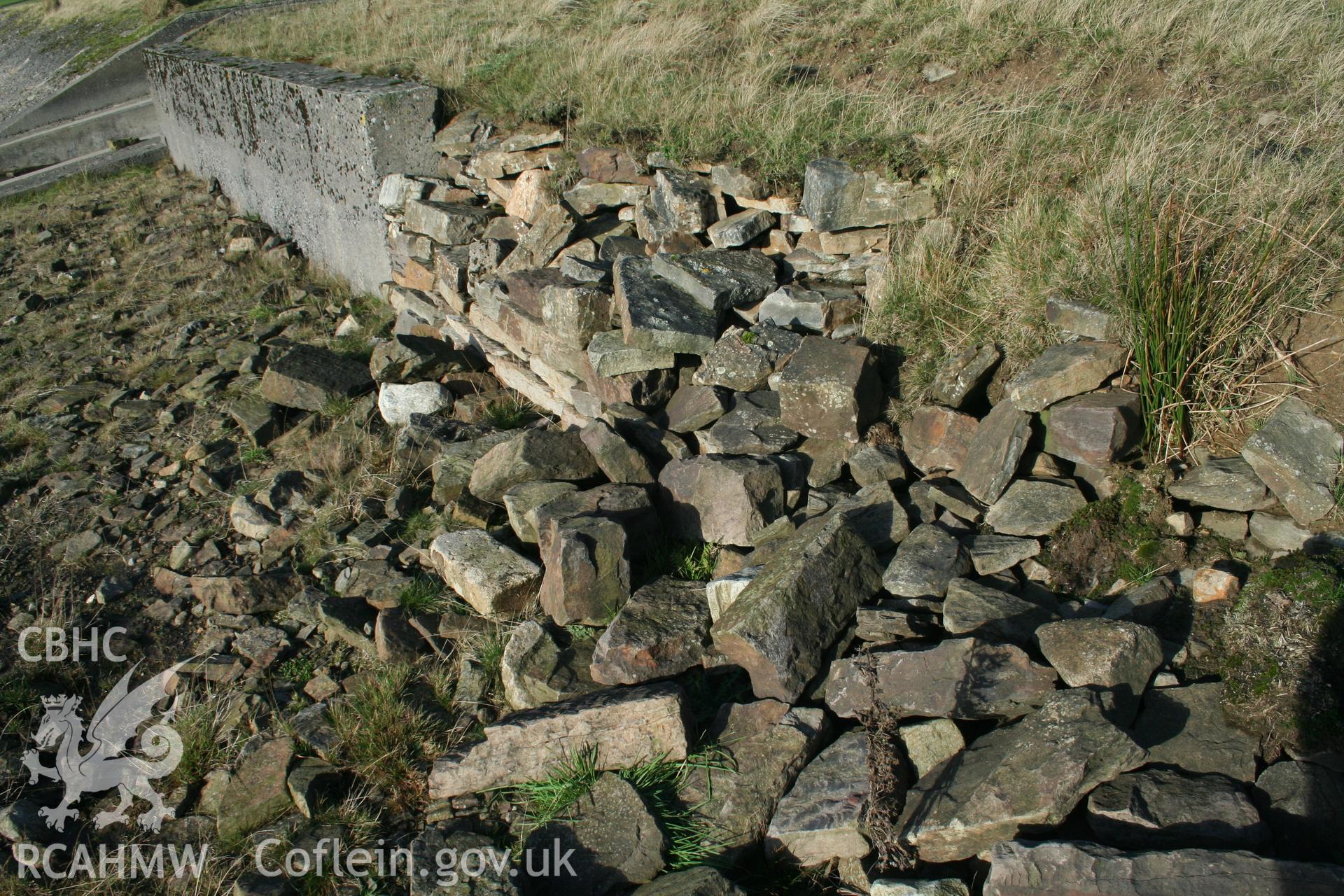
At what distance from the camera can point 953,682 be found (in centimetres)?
279

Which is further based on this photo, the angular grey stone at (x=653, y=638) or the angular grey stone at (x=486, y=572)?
the angular grey stone at (x=486, y=572)

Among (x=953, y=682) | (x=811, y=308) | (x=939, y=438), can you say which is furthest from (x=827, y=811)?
(x=811, y=308)

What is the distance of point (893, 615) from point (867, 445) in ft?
3.47

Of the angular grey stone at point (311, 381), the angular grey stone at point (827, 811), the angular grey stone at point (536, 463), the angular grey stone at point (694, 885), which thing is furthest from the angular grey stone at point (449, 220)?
the angular grey stone at point (694, 885)

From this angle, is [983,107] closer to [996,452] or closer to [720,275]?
[720,275]

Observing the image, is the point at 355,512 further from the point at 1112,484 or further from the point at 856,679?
the point at 1112,484

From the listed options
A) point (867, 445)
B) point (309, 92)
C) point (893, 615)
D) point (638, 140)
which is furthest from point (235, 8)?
point (893, 615)

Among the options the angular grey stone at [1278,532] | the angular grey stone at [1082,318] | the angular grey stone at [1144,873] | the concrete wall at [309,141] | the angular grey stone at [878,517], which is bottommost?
the angular grey stone at [1144,873]

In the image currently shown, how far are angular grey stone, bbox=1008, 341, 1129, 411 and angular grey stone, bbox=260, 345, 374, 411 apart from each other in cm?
415

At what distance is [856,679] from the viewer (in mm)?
2996

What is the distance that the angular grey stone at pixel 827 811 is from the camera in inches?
104

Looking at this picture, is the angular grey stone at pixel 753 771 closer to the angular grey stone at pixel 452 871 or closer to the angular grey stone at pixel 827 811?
the angular grey stone at pixel 827 811

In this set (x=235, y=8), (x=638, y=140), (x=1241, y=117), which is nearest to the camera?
(x=1241, y=117)

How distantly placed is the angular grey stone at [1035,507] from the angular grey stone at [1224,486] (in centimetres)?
34
